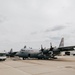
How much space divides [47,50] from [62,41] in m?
13.6

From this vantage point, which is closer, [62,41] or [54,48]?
[54,48]

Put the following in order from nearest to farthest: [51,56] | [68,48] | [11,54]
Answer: [68,48], [51,56], [11,54]

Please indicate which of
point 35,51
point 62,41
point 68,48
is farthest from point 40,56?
point 62,41

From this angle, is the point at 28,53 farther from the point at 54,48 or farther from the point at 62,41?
the point at 62,41
